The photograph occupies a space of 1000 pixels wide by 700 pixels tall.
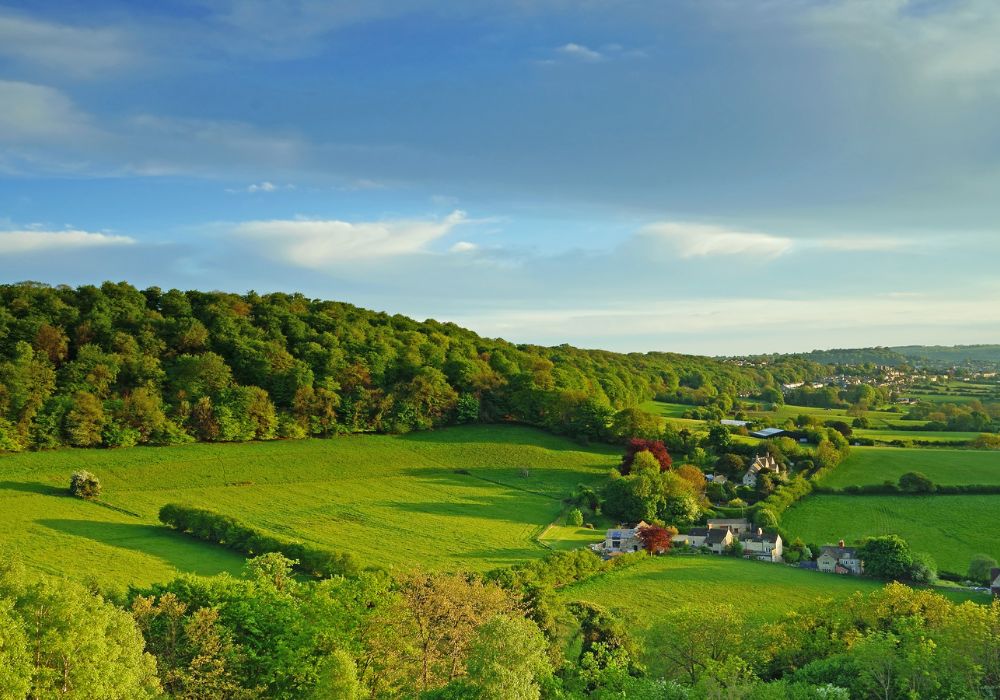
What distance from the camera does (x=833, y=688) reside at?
21.6 meters

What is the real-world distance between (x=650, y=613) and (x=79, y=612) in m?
28.2

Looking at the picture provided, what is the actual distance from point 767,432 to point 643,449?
25940 millimetres

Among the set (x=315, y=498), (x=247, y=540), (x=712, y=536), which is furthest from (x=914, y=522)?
(x=247, y=540)

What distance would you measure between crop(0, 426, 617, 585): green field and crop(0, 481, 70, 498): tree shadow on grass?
4.6 inches

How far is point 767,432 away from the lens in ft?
298

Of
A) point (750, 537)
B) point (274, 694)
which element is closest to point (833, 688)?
point (274, 694)

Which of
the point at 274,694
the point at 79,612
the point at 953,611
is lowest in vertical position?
the point at 274,694

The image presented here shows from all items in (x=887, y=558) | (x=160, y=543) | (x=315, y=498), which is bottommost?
(x=887, y=558)

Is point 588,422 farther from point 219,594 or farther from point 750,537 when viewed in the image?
point 219,594

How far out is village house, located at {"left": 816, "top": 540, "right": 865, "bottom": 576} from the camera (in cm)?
5044

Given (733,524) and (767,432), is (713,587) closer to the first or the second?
(733,524)

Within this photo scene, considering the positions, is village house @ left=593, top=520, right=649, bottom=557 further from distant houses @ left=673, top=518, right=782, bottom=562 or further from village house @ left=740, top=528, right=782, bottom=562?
Result: village house @ left=740, top=528, right=782, bottom=562

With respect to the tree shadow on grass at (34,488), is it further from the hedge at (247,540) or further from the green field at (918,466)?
the green field at (918,466)

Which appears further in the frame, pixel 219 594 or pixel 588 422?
pixel 588 422
